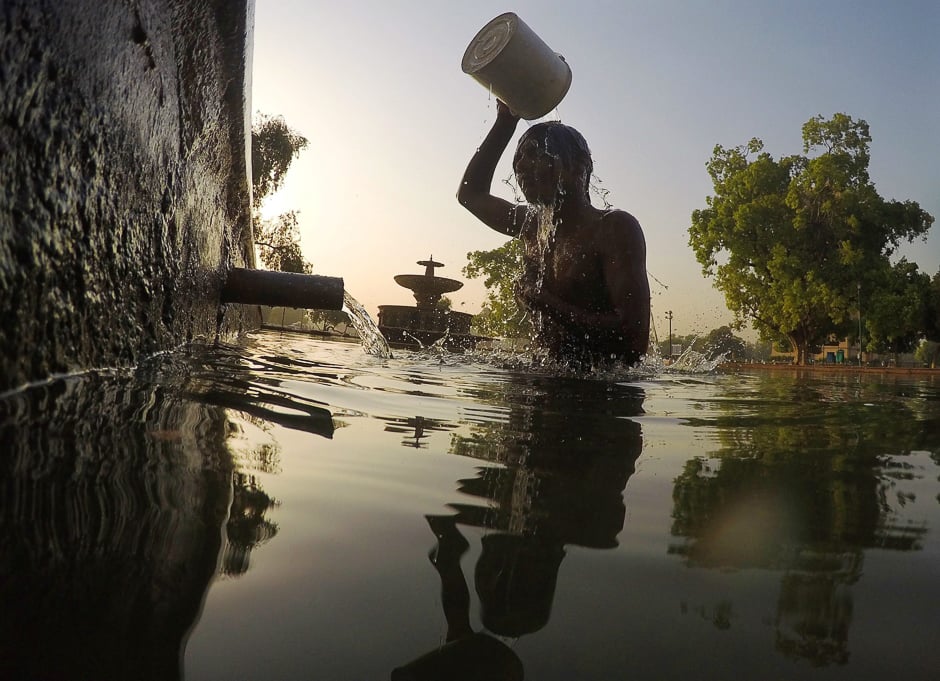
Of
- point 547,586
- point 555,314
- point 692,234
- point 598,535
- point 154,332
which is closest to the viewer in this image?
point 547,586

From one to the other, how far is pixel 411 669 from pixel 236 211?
19.1 ft

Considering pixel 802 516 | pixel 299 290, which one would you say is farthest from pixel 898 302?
pixel 802 516

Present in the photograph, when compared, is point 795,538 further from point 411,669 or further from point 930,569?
point 411,669

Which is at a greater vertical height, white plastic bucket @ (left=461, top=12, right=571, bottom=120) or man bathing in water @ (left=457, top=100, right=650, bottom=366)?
white plastic bucket @ (left=461, top=12, right=571, bottom=120)

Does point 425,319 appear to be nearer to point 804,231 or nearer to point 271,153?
point 271,153

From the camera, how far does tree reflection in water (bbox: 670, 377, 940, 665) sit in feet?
1.87

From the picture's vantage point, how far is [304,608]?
51 centimetres

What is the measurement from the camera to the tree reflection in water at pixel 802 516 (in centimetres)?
57

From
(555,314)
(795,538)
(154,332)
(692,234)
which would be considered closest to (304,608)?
(795,538)

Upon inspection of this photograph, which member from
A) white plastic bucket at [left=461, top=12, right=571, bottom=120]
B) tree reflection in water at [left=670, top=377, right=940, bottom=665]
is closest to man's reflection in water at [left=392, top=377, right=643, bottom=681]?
tree reflection in water at [left=670, top=377, right=940, bottom=665]

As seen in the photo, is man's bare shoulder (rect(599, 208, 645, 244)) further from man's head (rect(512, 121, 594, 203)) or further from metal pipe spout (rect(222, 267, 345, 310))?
metal pipe spout (rect(222, 267, 345, 310))

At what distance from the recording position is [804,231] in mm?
24938

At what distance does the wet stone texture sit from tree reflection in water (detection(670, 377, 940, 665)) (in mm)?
1240

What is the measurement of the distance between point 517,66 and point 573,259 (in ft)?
4.49
